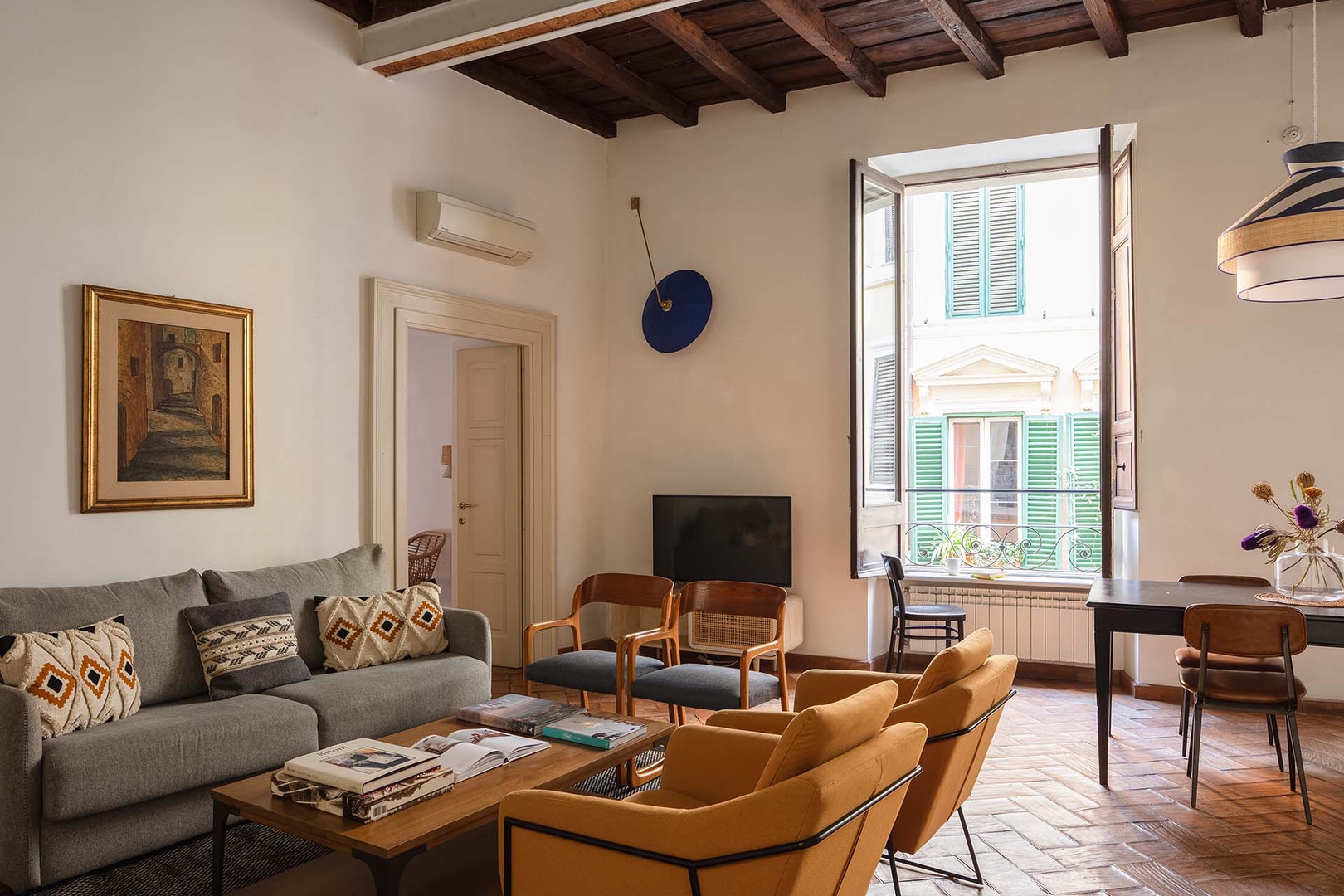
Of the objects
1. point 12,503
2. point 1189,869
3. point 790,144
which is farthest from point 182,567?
point 790,144

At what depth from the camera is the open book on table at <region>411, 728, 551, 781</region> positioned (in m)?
2.90

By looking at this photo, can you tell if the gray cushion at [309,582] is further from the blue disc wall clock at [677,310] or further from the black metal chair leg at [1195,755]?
the black metal chair leg at [1195,755]

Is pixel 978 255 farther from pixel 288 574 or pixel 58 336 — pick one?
pixel 58 336

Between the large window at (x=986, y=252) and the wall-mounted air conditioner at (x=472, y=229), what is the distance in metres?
4.91

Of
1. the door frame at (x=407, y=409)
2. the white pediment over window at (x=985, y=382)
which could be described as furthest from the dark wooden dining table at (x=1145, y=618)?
the white pediment over window at (x=985, y=382)

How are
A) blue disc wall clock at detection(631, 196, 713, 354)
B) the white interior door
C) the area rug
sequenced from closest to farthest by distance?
the area rug < the white interior door < blue disc wall clock at detection(631, 196, 713, 354)

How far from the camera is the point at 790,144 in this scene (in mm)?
6363

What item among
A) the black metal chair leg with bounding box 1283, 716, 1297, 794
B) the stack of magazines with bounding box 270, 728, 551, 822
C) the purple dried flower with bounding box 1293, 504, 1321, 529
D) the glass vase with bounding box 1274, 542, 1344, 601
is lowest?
the black metal chair leg with bounding box 1283, 716, 1297, 794

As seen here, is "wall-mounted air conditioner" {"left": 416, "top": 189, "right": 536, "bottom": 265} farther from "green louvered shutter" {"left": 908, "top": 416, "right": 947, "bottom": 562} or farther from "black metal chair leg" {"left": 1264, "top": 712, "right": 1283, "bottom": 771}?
"black metal chair leg" {"left": 1264, "top": 712, "right": 1283, "bottom": 771}

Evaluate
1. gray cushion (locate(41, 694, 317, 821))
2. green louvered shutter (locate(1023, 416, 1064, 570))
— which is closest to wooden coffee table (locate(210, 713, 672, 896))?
gray cushion (locate(41, 694, 317, 821))

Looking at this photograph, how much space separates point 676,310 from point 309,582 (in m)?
3.28

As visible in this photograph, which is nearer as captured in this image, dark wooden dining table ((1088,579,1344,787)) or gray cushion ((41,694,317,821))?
gray cushion ((41,694,317,821))

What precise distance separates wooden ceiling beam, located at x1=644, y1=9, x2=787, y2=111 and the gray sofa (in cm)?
339

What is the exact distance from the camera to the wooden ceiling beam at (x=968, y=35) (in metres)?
4.93
